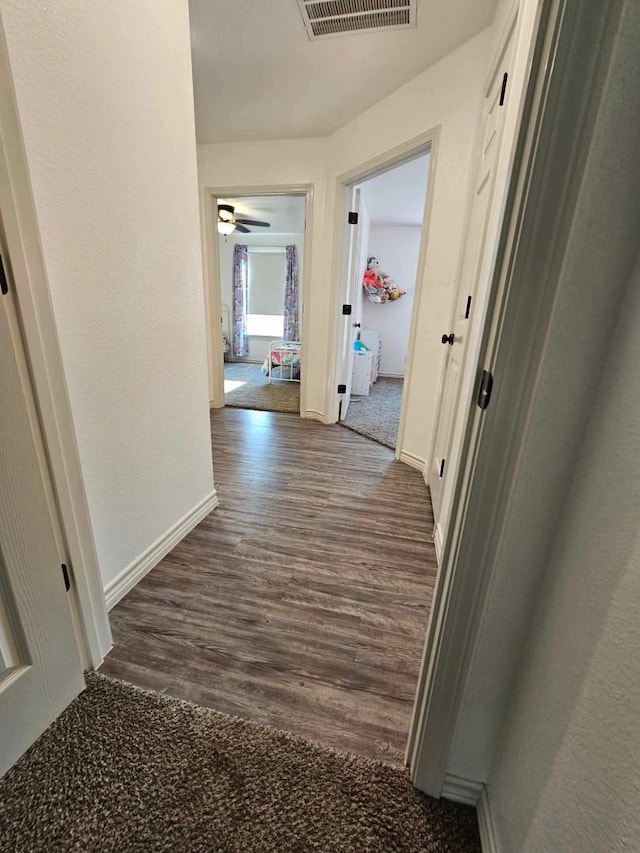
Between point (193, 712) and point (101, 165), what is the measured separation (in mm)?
Answer: 1665

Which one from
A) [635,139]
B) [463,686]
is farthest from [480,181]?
[463,686]

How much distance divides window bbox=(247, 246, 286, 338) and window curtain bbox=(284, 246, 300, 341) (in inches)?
6.2

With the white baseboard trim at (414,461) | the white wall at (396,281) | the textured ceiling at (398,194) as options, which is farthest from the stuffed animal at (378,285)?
the white baseboard trim at (414,461)

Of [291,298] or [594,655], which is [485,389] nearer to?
[594,655]

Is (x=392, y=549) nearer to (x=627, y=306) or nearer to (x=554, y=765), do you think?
(x=554, y=765)

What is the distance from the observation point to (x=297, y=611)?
4.66 ft

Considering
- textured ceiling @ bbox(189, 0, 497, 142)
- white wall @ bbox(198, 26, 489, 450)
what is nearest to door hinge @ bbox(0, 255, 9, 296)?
textured ceiling @ bbox(189, 0, 497, 142)

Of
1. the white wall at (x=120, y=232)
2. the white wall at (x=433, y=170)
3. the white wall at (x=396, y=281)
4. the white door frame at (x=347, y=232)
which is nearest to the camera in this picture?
the white wall at (x=120, y=232)

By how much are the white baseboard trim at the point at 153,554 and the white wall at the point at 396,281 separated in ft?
14.4

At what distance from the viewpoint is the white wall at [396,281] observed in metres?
5.72

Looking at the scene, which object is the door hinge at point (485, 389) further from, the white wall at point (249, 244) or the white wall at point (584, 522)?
the white wall at point (249, 244)

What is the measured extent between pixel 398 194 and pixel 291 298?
9.88 feet

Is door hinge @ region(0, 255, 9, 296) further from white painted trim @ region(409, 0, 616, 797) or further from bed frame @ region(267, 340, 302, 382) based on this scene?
bed frame @ region(267, 340, 302, 382)

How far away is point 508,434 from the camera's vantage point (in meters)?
0.62
